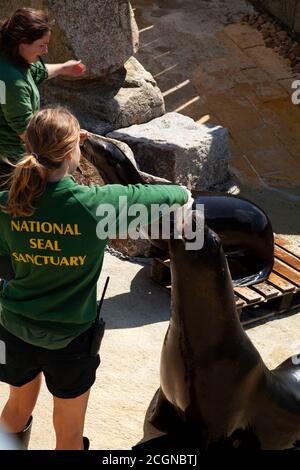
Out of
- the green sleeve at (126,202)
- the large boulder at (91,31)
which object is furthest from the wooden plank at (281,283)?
the green sleeve at (126,202)

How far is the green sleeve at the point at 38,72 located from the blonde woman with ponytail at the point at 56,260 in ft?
6.06

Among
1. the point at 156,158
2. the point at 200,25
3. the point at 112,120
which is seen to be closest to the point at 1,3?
the point at 112,120

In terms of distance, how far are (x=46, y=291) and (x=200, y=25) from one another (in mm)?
7772

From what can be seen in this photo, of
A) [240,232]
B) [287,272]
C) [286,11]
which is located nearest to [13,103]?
[240,232]

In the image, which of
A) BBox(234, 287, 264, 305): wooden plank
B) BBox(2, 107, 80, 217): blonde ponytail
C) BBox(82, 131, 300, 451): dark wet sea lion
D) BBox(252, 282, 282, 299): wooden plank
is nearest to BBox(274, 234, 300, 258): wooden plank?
BBox(252, 282, 282, 299): wooden plank

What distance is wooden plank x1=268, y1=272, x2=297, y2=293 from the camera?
206 inches

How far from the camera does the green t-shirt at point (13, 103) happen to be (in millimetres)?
3984

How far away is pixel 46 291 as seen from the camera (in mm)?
2707

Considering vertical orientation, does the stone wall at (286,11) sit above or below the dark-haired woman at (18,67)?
below

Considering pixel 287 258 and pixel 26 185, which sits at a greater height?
pixel 26 185

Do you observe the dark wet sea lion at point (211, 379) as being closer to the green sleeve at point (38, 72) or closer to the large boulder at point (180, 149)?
the green sleeve at point (38, 72)

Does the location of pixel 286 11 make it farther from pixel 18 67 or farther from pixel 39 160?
pixel 39 160

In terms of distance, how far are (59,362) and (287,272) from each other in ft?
9.82

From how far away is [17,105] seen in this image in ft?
13.1
